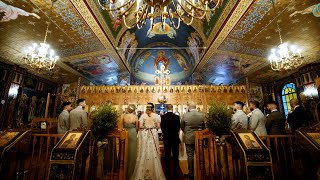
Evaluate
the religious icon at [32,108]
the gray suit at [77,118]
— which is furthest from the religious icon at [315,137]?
the religious icon at [32,108]

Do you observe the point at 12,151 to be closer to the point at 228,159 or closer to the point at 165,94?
the point at 228,159

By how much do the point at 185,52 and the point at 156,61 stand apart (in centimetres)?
314

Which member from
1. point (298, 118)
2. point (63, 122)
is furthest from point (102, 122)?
point (298, 118)

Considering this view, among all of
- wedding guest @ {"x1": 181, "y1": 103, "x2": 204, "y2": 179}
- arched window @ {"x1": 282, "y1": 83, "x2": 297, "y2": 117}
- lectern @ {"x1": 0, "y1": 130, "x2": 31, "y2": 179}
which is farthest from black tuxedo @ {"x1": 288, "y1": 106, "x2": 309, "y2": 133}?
arched window @ {"x1": 282, "y1": 83, "x2": 297, "y2": 117}

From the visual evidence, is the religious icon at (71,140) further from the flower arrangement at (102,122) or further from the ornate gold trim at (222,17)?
the ornate gold trim at (222,17)

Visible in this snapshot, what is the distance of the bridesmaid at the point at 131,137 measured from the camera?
4098 mm

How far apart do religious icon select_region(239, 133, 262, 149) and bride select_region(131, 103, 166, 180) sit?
6.86 ft

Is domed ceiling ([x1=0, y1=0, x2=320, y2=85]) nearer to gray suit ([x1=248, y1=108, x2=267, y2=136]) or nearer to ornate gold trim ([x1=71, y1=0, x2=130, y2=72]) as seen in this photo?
ornate gold trim ([x1=71, y1=0, x2=130, y2=72])

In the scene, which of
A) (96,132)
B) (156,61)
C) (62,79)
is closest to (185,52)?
(156,61)

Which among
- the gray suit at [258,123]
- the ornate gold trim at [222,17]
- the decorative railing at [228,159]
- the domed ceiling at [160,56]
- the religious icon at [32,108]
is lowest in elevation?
the decorative railing at [228,159]

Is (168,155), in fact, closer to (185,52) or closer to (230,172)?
(230,172)

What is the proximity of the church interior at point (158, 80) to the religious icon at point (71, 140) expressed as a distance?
0.08 feet

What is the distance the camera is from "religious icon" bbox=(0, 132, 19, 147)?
3.19 m

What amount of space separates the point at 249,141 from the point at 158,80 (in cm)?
967
